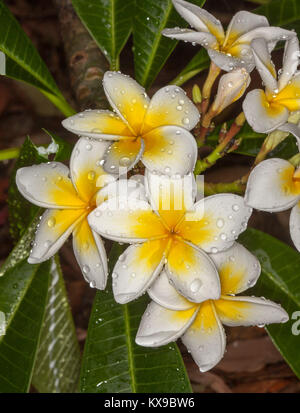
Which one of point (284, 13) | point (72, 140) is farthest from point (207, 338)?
point (72, 140)

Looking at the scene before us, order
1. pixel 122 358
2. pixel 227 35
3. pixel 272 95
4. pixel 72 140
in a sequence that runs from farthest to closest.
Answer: pixel 72 140 → pixel 122 358 → pixel 227 35 → pixel 272 95

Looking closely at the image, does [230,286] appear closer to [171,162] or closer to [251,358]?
[171,162]

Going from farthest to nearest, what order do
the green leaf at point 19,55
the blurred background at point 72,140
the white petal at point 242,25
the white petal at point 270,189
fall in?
1. the blurred background at point 72,140
2. the green leaf at point 19,55
3. the white petal at point 242,25
4. the white petal at point 270,189

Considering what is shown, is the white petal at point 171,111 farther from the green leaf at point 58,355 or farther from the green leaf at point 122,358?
the green leaf at point 58,355

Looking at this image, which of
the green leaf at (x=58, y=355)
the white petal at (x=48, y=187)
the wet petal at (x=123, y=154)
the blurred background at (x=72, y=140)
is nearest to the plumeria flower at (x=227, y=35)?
the wet petal at (x=123, y=154)

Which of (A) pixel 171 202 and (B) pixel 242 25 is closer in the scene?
(A) pixel 171 202

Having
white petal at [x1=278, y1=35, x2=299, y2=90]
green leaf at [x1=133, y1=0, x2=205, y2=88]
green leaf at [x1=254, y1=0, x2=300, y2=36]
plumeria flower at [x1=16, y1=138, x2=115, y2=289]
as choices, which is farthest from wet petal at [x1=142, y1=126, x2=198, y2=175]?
green leaf at [x1=254, y1=0, x2=300, y2=36]

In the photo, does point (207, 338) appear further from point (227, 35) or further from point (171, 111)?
point (227, 35)
